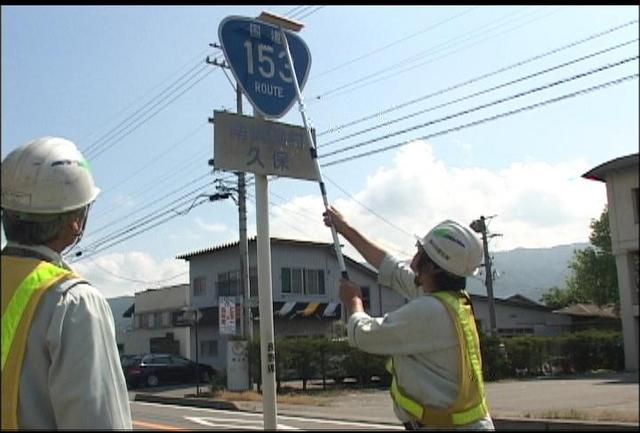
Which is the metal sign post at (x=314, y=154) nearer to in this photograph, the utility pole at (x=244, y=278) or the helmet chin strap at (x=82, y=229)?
the helmet chin strap at (x=82, y=229)

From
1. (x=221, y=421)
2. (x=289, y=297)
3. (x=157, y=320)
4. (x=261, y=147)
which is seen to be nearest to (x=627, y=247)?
(x=261, y=147)

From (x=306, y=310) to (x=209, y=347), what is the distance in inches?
197

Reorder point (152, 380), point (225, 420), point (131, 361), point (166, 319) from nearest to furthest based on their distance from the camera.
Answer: point (225, 420), point (131, 361), point (152, 380), point (166, 319)

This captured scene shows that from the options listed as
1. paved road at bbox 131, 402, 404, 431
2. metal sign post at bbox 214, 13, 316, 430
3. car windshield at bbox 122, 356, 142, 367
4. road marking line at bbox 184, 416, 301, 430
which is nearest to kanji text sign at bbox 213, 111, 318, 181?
metal sign post at bbox 214, 13, 316, 430

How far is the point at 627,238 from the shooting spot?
1.44 metres

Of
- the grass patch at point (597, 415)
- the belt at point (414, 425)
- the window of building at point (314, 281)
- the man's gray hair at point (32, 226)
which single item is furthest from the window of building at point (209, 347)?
the man's gray hair at point (32, 226)

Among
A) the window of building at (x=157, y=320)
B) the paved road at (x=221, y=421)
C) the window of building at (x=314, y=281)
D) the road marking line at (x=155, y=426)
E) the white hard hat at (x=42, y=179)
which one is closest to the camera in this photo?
the white hard hat at (x=42, y=179)

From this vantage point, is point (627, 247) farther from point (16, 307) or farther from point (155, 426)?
point (155, 426)

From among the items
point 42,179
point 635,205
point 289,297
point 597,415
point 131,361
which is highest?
point 289,297

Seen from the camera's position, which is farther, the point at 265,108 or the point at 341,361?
the point at 341,361

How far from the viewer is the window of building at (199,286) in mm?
30609

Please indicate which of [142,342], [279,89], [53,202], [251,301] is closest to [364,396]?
[251,301]

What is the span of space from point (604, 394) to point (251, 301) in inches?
641

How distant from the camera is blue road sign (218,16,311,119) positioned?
322cm
